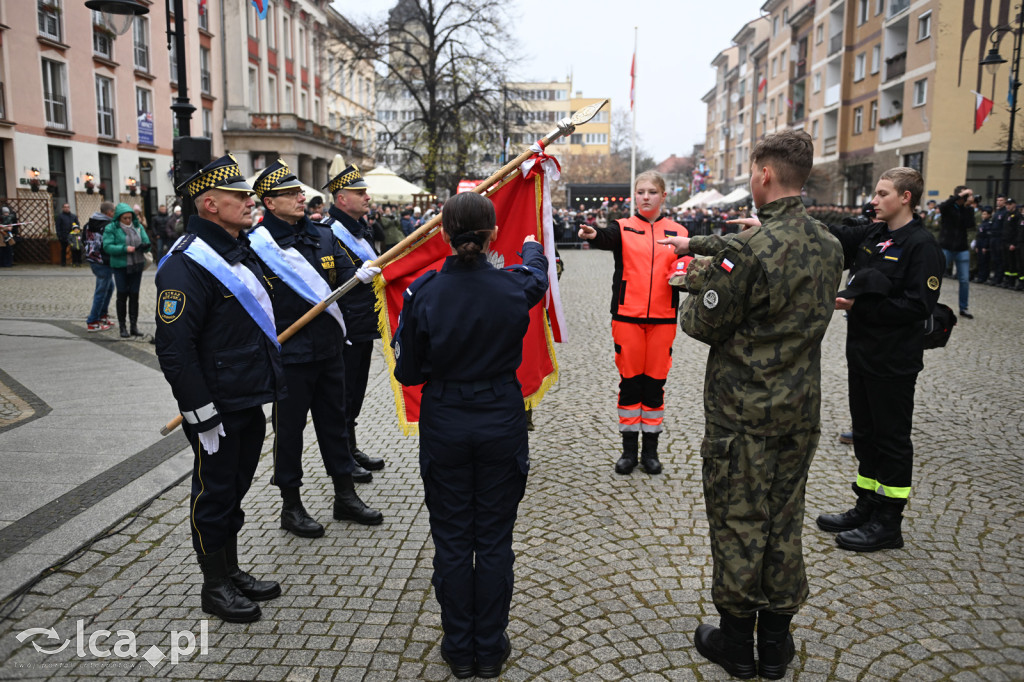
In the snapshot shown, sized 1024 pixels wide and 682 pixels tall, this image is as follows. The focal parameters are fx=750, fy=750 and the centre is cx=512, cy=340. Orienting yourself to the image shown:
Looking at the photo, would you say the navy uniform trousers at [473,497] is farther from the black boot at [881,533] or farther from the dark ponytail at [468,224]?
the black boot at [881,533]

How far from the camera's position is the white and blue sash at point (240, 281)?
3666 millimetres

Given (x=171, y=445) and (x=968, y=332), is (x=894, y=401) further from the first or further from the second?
(x=968, y=332)

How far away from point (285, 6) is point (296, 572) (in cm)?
5245

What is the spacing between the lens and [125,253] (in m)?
11.6

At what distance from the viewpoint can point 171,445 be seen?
21.1 ft

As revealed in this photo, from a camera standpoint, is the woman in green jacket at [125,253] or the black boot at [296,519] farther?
A: the woman in green jacket at [125,253]

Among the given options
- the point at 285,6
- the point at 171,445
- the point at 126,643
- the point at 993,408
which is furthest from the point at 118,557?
the point at 285,6

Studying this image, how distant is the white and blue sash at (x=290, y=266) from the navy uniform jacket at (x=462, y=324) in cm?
159

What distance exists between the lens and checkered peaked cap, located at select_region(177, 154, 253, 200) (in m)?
3.72

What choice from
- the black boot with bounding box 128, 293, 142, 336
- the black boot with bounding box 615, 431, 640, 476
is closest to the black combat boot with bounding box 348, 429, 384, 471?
the black boot with bounding box 615, 431, 640, 476

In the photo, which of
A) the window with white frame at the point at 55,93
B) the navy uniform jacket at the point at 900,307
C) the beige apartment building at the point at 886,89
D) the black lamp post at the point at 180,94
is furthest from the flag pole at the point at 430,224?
the window with white frame at the point at 55,93

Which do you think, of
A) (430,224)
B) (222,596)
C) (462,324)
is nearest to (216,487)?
(222,596)

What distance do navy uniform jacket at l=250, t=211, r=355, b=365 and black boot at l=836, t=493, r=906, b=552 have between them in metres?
3.36

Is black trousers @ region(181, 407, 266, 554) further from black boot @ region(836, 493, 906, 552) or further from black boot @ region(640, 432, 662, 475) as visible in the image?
black boot @ region(836, 493, 906, 552)
